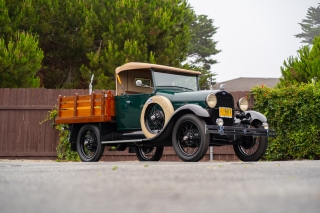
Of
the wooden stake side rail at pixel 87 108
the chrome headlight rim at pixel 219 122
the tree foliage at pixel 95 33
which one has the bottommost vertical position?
the chrome headlight rim at pixel 219 122

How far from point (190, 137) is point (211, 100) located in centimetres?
76

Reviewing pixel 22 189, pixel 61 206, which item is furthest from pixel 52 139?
pixel 61 206

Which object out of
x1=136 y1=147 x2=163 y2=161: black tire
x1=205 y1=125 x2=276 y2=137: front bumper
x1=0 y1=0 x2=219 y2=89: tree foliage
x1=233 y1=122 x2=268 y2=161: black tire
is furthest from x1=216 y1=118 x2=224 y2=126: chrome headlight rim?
x1=0 y1=0 x2=219 y2=89: tree foliage

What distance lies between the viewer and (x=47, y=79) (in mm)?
18656

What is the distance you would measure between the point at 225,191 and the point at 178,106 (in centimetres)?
562

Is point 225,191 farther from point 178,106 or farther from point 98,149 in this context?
point 98,149

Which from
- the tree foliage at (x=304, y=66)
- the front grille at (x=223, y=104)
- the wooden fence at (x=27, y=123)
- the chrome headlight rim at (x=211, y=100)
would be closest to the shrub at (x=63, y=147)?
the wooden fence at (x=27, y=123)

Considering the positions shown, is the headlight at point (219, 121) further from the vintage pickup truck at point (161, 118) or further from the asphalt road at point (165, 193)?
the asphalt road at point (165, 193)

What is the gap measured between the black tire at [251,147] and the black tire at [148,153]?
1.88 m

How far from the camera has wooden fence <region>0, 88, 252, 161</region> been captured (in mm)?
12500

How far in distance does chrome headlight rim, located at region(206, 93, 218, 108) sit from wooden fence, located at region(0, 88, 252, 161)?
215 inches

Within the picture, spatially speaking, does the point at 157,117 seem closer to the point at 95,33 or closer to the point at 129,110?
the point at 129,110

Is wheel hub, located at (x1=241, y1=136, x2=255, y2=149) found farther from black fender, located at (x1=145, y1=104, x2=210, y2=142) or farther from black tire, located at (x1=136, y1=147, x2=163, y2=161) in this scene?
black tire, located at (x1=136, y1=147, x2=163, y2=161)

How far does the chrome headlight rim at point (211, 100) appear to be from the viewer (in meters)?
7.86
